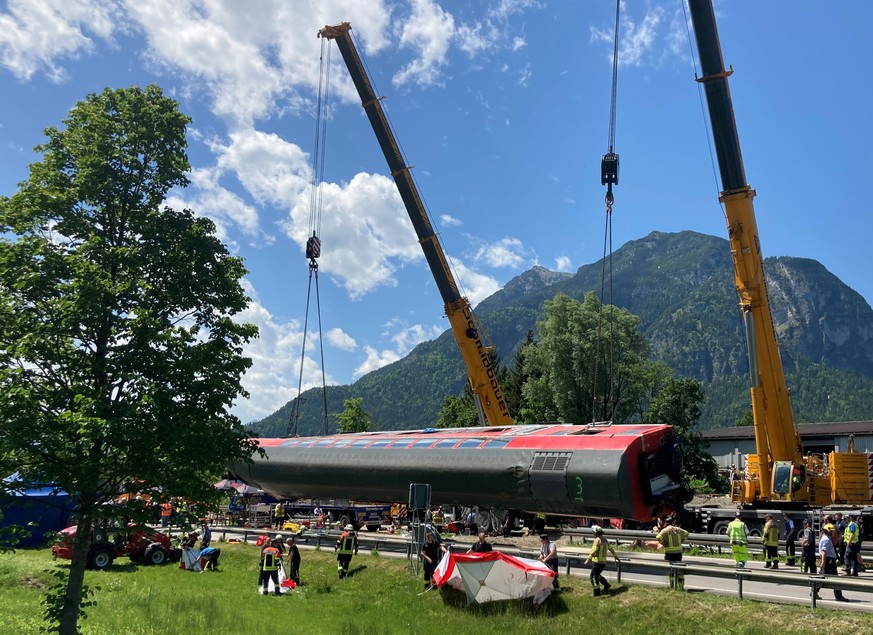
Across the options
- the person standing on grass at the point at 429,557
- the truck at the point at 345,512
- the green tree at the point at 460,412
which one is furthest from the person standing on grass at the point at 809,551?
the green tree at the point at 460,412

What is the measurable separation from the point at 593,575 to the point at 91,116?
1688 centimetres

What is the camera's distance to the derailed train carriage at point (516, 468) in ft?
74.4

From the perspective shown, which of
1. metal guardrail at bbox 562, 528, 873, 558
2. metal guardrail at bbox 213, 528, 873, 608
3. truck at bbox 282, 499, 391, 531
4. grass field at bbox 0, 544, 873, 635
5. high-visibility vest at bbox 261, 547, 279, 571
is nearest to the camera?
metal guardrail at bbox 213, 528, 873, 608

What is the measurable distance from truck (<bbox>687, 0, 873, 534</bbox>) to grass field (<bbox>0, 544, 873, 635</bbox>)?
10711 millimetres

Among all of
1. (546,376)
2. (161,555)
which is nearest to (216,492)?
(161,555)

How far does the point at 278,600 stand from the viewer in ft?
71.3

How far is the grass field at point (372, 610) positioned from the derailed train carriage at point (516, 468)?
365cm

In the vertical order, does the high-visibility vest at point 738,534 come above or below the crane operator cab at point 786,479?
below

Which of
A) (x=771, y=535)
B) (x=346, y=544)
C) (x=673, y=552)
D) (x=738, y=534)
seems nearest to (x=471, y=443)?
(x=346, y=544)

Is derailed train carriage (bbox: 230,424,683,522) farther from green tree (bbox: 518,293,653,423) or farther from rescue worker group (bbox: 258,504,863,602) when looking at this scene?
green tree (bbox: 518,293,653,423)

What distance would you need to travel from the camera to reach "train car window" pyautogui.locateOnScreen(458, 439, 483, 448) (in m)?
27.5

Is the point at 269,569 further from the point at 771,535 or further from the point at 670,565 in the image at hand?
the point at 771,535

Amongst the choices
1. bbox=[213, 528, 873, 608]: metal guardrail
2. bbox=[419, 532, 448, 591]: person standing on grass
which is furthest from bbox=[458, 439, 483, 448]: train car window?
bbox=[419, 532, 448, 591]: person standing on grass

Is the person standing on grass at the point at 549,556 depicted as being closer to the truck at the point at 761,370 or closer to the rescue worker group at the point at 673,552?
the rescue worker group at the point at 673,552
